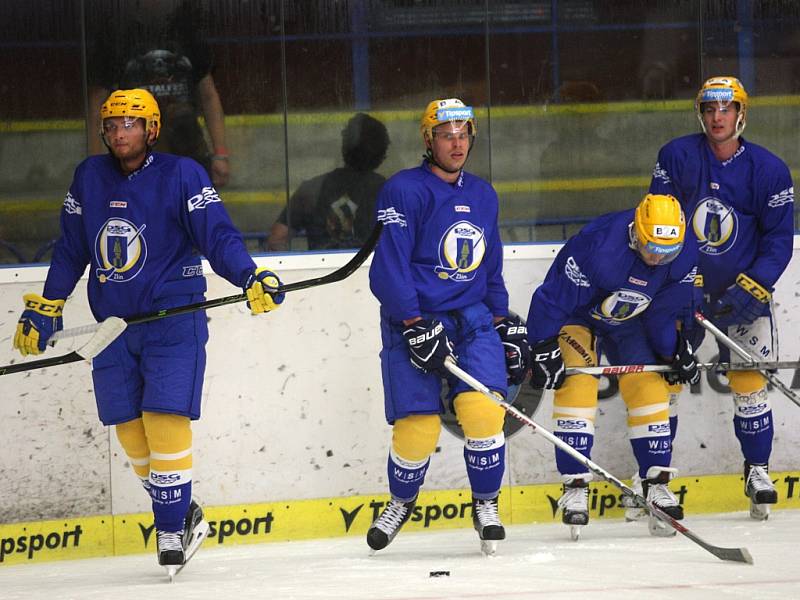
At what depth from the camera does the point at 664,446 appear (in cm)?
451

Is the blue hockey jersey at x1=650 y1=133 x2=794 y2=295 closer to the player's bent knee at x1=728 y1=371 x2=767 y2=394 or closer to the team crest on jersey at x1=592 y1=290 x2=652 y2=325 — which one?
the player's bent knee at x1=728 y1=371 x2=767 y2=394

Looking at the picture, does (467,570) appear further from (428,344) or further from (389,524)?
(428,344)

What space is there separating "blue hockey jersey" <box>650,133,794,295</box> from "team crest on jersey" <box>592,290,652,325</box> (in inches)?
17.0

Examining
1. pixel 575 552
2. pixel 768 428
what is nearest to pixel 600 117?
pixel 768 428

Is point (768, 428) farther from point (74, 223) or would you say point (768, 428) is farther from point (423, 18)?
point (74, 223)

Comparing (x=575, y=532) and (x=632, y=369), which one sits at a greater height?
(x=632, y=369)

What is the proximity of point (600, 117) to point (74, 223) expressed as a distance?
1.87 metres

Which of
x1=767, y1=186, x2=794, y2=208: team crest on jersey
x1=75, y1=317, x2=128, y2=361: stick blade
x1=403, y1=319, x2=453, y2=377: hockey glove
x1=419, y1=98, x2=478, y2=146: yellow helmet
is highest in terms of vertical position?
x1=419, y1=98, x2=478, y2=146: yellow helmet

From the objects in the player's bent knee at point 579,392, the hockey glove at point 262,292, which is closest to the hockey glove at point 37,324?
the hockey glove at point 262,292

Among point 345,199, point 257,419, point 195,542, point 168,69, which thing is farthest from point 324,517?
point 168,69

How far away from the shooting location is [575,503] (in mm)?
4430

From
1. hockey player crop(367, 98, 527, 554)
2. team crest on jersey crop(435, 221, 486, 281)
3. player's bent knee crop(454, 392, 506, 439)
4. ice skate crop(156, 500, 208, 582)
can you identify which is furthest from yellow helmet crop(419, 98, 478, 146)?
ice skate crop(156, 500, 208, 582)

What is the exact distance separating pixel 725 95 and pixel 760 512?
1300 mm

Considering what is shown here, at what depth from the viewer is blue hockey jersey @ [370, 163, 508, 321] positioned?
4.12 m
